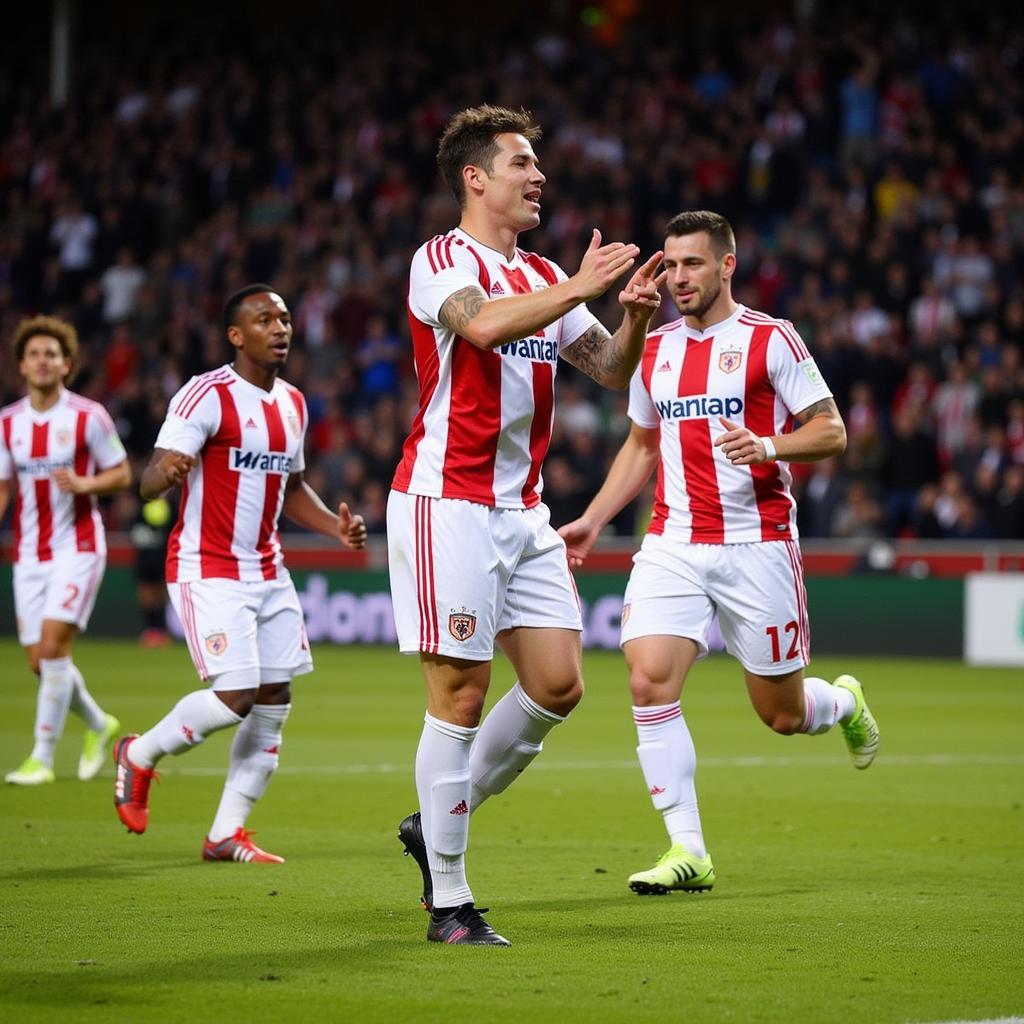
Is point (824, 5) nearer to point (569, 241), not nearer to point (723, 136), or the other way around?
point (723, 136)

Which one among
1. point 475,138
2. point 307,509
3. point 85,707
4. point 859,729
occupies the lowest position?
point 85,707

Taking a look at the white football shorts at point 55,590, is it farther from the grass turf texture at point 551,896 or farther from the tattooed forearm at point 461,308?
the tattooed forearm at point 461,308

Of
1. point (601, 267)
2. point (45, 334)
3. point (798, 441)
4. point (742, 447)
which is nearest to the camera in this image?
point (601, 267)

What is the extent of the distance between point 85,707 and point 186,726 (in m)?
3.09

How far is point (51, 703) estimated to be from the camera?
35.8ft

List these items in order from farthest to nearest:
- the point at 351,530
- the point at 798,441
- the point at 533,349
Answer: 1. the point at 351,530
2. the point at 798,441
3. the point at 533,349

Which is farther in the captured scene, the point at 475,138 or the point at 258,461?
the point at 258,461

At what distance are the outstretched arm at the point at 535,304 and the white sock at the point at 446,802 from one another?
1.21m

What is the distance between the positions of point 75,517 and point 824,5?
19887 mm

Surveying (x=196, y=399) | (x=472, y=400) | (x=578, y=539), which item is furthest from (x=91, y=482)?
(x=472, y=400)

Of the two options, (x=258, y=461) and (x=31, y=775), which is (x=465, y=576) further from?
(x=31, y=775)

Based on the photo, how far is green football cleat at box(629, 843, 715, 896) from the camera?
7.12m

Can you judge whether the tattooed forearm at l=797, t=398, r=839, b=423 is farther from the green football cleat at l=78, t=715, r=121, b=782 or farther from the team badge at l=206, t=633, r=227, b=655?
the green football cleat at l=78, t=715, r=121, b=782

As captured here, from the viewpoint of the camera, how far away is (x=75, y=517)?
438 inches
